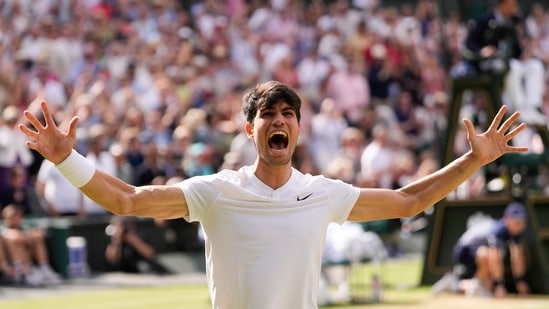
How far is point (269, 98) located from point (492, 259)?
9491mm

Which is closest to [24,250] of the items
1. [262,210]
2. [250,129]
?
[250,129]

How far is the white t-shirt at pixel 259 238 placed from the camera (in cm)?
496

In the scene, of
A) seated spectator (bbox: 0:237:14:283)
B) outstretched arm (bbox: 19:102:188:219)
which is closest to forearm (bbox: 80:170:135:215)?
outstretched arm (bbox: 19:102:188:219)

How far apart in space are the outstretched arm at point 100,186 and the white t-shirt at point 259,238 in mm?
87

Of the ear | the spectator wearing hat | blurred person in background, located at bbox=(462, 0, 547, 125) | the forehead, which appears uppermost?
blurred person in background, located at bbox=(462, 0, 547, 125)

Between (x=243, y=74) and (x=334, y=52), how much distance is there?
2.24 meters

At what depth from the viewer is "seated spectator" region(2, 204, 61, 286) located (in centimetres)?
1528

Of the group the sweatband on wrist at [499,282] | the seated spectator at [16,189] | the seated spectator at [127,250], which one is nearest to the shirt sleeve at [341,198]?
the sweatband on wrist at [499,282]

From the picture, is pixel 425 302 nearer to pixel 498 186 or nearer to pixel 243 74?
pixel 498 186

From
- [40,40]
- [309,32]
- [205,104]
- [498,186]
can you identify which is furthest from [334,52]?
[498,186]

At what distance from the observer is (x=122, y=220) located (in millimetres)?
16844

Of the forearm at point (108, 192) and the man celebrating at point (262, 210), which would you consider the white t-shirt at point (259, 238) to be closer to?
the man celebrating at point (262, 210)

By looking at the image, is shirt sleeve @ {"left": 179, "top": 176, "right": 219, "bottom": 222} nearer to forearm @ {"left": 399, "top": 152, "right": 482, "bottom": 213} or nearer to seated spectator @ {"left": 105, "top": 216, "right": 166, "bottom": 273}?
forearm @ {"left": 399, "top": 152, "right": 482, "bottom": 213}

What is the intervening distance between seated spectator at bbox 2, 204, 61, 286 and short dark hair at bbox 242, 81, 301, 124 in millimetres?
10621
